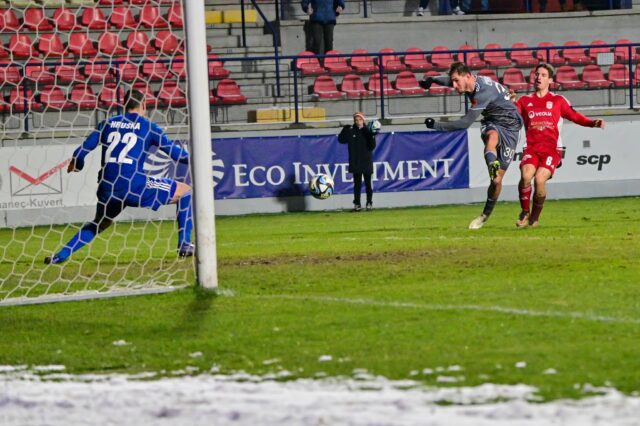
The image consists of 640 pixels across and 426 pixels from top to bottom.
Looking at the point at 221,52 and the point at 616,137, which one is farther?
the point at 221,52

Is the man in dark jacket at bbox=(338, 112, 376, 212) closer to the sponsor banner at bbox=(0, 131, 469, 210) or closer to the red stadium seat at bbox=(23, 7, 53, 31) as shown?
the sponsor banner at bbox=(0, 131, 469, 210)

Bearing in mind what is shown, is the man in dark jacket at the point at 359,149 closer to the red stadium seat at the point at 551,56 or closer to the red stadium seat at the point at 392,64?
the red stadium seat at the point at 392,64

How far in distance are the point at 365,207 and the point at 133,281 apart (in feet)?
46.6

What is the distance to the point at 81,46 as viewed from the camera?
80.2 feet

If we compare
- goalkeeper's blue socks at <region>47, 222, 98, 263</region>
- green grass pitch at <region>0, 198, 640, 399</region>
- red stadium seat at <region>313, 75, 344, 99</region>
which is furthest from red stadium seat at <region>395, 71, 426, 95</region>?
goalkeeper's blue socks at <region>47, 222, 98, 263</region>

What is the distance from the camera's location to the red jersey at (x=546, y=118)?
15.6 meters

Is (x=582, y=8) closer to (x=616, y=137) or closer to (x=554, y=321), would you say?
(x=616, y=137)

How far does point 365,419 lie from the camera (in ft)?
16.8

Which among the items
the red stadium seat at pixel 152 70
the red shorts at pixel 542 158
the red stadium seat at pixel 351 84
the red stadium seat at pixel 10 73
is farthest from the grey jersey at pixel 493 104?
the red stadium seat at pixel 351 84

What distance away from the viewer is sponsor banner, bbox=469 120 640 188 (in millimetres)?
25359

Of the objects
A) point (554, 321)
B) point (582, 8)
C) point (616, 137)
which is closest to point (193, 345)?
point (554, 321)

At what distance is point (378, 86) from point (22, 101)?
7920mm

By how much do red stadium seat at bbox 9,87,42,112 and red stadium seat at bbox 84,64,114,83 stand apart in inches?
40.8

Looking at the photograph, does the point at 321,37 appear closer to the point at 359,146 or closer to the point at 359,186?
the point at 359,146
